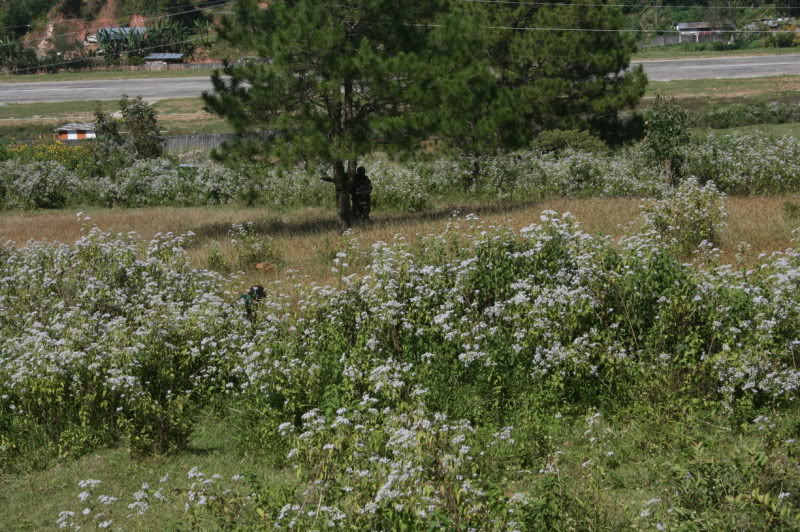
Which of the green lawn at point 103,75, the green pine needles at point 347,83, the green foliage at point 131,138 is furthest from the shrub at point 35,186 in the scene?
the green lawn at point 103,75

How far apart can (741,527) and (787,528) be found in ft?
1.14

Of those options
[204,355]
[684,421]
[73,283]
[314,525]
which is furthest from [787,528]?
[73,283]

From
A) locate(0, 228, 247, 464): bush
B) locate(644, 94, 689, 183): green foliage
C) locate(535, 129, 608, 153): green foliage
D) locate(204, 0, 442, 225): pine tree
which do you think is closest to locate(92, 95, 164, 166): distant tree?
locate(535, 129, 608, 153): green foliage

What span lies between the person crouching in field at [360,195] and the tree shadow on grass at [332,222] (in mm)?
270

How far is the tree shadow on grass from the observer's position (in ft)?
60.1

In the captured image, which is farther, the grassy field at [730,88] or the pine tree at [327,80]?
the grassy field at [730,88]

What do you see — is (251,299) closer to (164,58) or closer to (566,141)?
(566,141)

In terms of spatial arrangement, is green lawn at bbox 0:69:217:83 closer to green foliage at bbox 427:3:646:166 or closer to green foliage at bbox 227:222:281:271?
green foliage at bbox 427:3:646:166

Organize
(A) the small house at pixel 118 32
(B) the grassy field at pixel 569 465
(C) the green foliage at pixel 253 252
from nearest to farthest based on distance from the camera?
(B) the grassy field at pixel 569 465 → (C) the green foliage at pixel 253 252 → (A) the small house at pixel 118 32

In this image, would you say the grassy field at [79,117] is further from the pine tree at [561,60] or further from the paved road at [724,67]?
the paved road at [724,67]

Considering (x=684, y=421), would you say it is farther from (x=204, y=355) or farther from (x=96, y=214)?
(x=96, y=214)

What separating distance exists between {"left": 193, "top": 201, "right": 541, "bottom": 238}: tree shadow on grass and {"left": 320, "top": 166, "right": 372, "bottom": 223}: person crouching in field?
0.27 meters

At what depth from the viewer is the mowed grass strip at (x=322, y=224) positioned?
14.1 m

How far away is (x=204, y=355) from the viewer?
10016 millimetres
